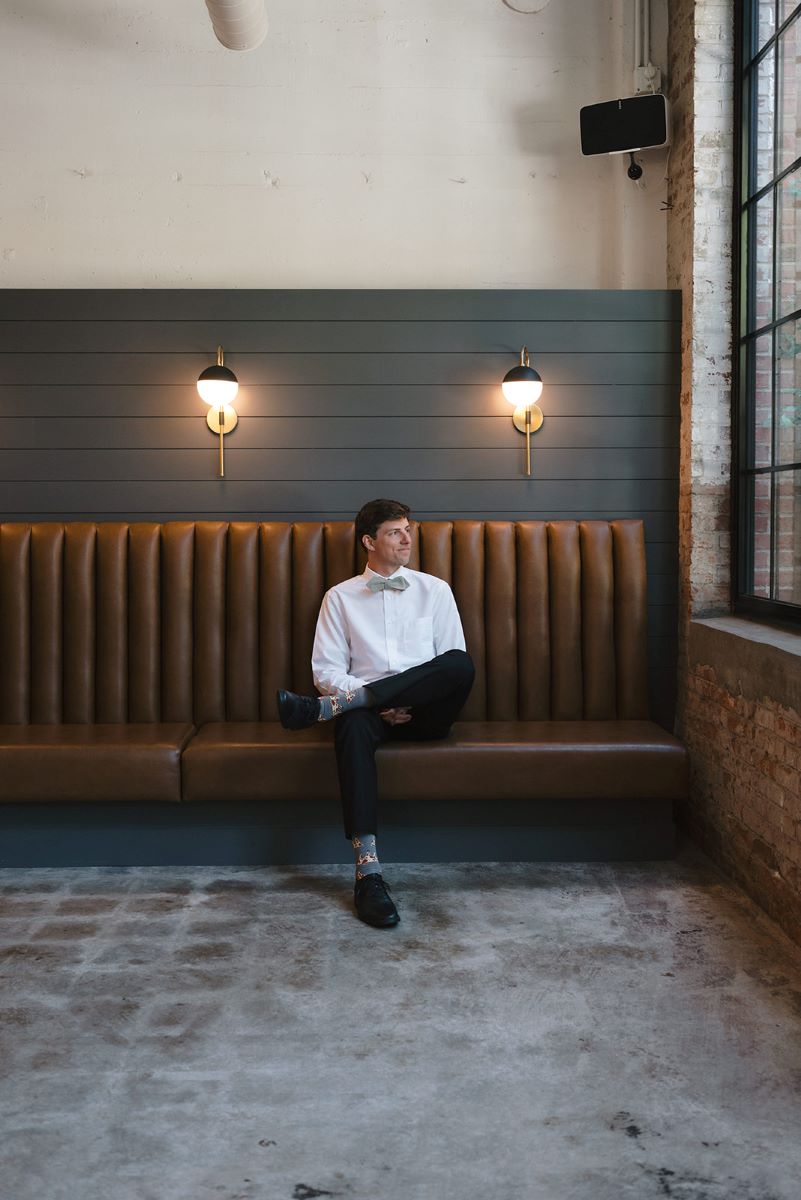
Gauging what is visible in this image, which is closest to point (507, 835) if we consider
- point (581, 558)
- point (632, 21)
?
point (581, 558)

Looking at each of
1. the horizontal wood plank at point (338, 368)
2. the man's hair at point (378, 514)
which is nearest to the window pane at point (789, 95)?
the horizontal wood plank at point (338, 368)

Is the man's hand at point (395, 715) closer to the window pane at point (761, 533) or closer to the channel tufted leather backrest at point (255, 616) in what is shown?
the channel tufted leather backrest at point (255, 616)

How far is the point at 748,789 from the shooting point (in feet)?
10.8

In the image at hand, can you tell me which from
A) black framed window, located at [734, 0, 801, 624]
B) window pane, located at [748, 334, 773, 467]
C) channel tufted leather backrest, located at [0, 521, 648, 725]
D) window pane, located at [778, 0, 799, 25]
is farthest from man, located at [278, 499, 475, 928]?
window pane, located at [778, 0, 799, 25]

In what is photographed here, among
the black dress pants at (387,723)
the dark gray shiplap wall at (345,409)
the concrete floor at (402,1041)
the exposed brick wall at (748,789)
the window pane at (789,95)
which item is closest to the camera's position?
the concrete floor at (402,1041)

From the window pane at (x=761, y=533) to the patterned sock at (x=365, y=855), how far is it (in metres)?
1.78

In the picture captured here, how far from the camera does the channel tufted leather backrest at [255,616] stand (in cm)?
400

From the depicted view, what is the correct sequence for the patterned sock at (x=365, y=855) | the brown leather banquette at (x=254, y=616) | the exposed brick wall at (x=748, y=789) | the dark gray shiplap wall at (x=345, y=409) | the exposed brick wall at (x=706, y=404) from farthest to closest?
the dark gray shiplap wall at (x=345, y=409) → the brown leather banquette at (x=254, y=616) → the exposed brick wall at (x=706, y=404) → the patterned sock at (x=365, y=855) → the exposed brick wall at (x=748, y=789)

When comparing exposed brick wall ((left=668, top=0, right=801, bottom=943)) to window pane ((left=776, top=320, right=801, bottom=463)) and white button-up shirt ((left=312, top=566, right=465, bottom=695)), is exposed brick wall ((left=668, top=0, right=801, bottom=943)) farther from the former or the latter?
white button-up shirt ((left=312, top=566, right=465, bottom=695))

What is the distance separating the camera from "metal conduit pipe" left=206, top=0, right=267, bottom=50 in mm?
3762

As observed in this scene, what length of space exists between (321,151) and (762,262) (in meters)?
1.96

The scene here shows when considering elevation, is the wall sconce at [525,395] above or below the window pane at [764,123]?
below

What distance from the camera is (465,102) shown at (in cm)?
432

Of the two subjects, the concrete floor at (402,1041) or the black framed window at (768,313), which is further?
the black framed window at (768,313)
